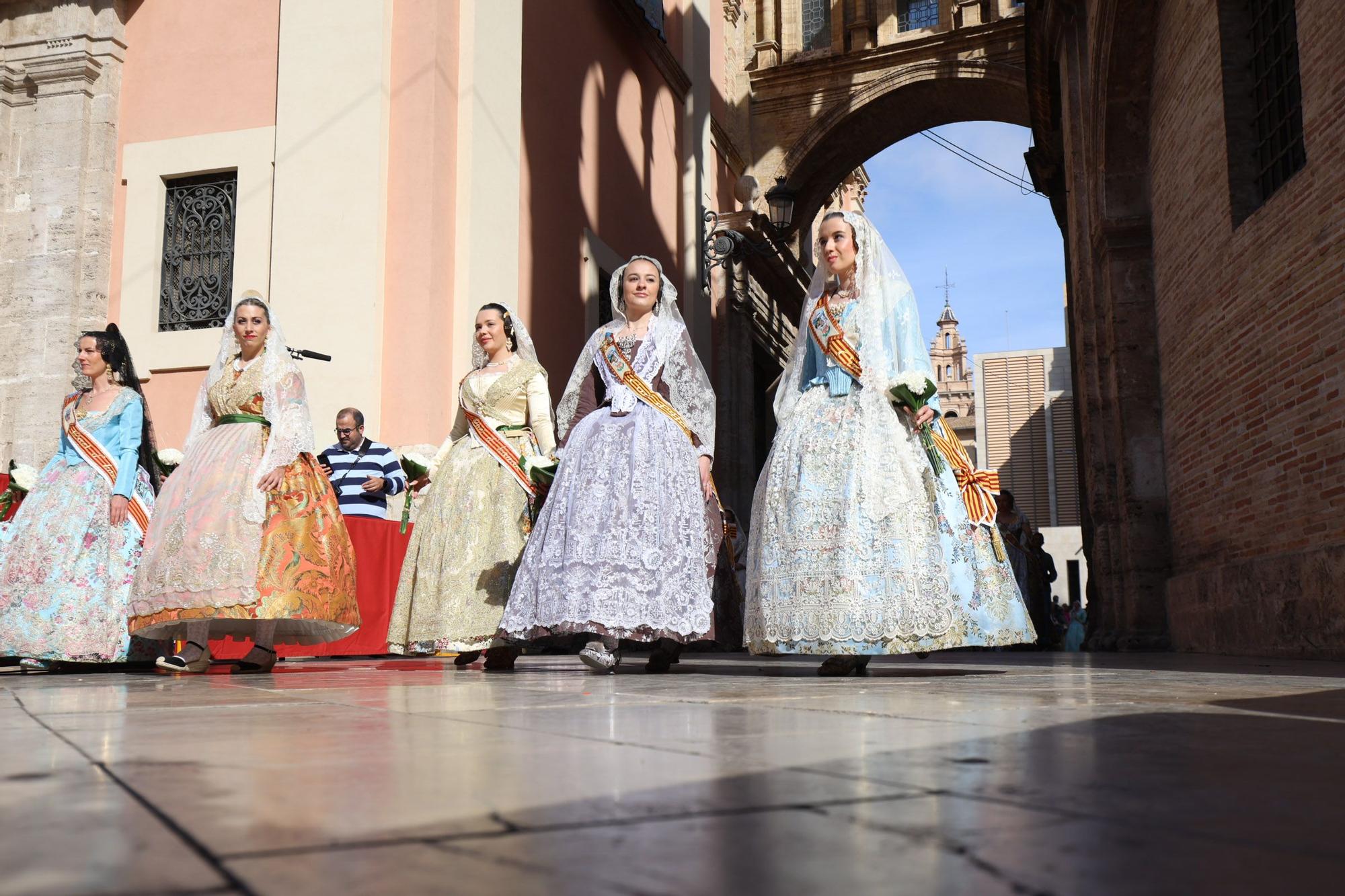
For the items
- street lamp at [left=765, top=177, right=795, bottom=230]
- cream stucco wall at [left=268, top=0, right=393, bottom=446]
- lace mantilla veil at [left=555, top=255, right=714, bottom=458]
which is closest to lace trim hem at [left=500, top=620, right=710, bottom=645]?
lace mantilla veil at [left=555, top=255, right=714, bottom=458]

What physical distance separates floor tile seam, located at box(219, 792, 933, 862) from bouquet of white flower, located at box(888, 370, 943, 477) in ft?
13.3

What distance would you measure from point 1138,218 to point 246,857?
11.4 meters

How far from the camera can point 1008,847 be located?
1.26 meters

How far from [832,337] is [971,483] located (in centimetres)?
90

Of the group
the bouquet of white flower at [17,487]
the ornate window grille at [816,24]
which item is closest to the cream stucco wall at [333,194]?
the bouquet of white flower at [17,487]

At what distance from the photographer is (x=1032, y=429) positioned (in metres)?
49.7

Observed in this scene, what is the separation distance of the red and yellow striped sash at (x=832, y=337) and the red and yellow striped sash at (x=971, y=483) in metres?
0.46

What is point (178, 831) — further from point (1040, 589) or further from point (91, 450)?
point (1040, 589)

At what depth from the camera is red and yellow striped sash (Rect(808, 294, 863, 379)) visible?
19.1 feet

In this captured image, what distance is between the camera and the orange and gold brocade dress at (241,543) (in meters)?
6.25

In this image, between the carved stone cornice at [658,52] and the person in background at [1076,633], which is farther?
the person in background at [1076,633]

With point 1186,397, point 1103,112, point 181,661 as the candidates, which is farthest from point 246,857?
point 1103,112

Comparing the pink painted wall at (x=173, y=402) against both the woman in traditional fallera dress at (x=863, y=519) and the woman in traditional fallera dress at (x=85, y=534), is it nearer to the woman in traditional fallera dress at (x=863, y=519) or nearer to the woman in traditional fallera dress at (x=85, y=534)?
the woman in traditional fallera dress at (x=85, y=534)

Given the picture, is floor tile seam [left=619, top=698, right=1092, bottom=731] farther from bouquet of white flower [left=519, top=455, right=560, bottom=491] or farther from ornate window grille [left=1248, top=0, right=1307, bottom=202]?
ornate window grille [left=1248, top=0, right=1307, bottom=202]
